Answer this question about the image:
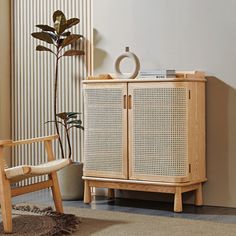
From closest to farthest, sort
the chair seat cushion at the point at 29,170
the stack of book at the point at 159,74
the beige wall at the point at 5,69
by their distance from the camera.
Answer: the chair seat cushion at the point at 29,170, the stack of book at the point at 159,74, the beige wall at the point at 5,69

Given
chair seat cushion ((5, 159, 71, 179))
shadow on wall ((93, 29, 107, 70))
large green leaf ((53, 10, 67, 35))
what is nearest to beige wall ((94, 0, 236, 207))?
shadow on wall ((93, 29, 107, 70))

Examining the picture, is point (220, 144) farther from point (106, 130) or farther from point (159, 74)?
point (106, 130)

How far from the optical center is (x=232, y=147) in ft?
14.0

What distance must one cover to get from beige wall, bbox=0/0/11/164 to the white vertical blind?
0.17ft

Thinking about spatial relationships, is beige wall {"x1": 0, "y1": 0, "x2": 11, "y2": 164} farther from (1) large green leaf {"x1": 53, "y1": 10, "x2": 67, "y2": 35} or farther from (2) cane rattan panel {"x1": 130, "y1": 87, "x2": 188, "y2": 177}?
(2) cane rattan panel {"x1": 130, "y1": 87, "x2": 188, "y2": 177}

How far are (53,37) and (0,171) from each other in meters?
1.80

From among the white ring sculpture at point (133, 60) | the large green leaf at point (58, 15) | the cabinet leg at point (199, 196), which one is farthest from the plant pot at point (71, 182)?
the large green leaf at point (58, 15)

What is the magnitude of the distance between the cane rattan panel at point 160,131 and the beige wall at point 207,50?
343 millimetres

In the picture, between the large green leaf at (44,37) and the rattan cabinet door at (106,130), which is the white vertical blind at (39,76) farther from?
the rattan cabinet door at (106,130)

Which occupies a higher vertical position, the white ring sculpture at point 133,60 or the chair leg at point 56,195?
the white ring sculpture at point 133,60

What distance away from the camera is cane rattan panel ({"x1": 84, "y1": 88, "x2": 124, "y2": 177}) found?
171 inches

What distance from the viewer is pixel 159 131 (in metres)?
4.16

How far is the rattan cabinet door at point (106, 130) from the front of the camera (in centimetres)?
433

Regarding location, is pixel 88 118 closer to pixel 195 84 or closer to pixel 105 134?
pixel 105 134
